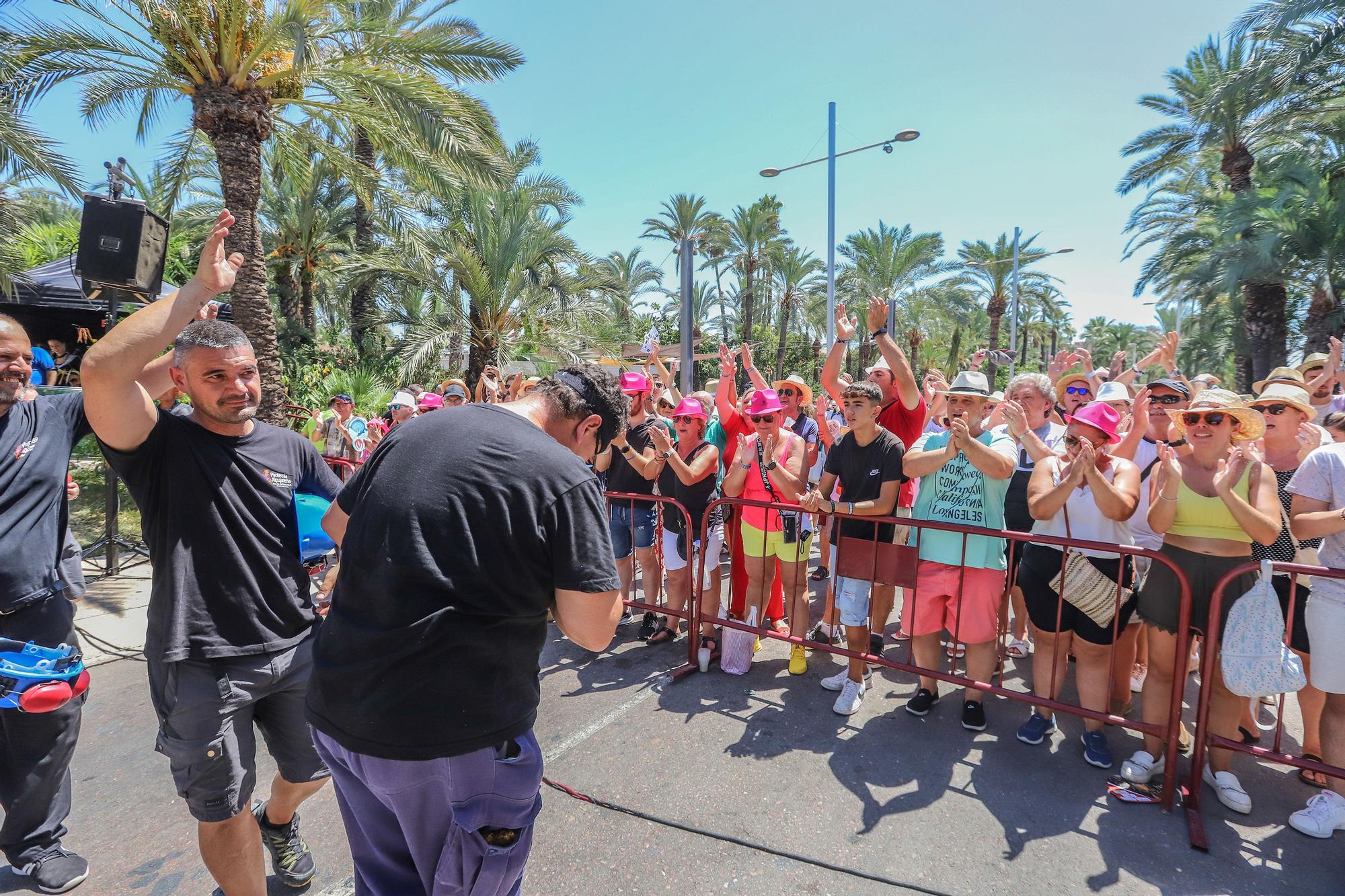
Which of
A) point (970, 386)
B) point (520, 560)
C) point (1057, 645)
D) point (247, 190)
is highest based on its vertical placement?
point (247, 190)

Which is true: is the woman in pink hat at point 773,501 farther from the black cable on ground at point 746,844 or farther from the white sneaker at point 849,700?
the black cable on ground at point 746,844

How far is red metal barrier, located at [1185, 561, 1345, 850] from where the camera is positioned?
3100 millimetres

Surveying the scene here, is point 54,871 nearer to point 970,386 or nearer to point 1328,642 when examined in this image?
point 970,386

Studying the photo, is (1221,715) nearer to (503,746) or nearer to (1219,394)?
(1219,394)

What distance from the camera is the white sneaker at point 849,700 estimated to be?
164 inches

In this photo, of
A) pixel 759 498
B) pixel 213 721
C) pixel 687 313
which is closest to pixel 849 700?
pixel 759 498

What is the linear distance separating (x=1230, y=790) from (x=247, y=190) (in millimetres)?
10776

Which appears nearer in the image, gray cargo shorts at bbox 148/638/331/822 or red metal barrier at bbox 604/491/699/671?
gray cargo shorts at bbox 148/638/331/822

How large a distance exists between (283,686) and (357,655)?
107 cm

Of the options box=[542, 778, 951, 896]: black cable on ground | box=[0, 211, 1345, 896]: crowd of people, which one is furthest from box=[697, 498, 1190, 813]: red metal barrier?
box=[542, 778, 951, 896]: black cable on ground

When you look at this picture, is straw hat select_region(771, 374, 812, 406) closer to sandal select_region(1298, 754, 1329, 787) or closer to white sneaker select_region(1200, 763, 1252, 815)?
white sneaker select_region(1200, 763, 1252, 815)

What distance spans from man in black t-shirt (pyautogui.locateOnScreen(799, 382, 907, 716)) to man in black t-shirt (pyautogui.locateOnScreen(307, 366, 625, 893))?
9.41 feet

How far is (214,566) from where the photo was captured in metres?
2.36

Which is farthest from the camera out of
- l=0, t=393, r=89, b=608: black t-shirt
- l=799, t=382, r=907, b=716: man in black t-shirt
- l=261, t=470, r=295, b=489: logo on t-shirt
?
l=799, t=382, r=907, b=716: man in black t-shirt
